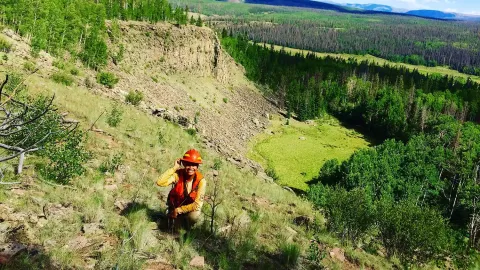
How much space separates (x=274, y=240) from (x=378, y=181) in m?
44.4

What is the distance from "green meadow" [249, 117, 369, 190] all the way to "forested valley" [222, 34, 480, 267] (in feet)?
17.3

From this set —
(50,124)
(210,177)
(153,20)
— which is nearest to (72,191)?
(50,124)

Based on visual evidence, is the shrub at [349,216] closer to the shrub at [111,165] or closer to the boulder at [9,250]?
the shrub at [111,165]

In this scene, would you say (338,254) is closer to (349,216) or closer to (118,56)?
(349,216)

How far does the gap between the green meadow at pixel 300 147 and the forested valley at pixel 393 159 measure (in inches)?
208

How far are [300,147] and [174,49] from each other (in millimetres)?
36695

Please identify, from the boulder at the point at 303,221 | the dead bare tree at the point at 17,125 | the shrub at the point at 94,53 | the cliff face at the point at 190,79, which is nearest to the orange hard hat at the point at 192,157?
the dead bare tree at the point at 17,125

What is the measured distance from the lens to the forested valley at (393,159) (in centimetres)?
1950

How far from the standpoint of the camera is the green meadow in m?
65.4

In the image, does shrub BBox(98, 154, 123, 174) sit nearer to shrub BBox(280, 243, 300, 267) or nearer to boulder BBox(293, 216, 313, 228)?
shrub BBox(280, 243, 300, 267)

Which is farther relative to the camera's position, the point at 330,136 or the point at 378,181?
the point at 330,136

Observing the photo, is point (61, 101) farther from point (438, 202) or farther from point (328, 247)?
point (438, 202)

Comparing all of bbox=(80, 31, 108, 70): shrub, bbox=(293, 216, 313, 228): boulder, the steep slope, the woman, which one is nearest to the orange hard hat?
the woman

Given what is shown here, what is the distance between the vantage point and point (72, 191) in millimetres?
11188
